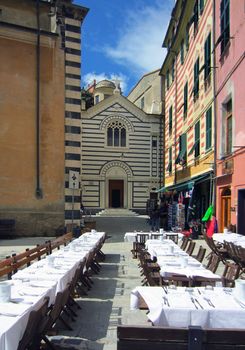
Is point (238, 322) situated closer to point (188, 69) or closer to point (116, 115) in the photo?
point (188, 69)

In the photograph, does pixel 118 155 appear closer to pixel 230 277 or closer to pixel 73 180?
pixel 73 180

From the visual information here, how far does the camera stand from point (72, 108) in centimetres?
1967


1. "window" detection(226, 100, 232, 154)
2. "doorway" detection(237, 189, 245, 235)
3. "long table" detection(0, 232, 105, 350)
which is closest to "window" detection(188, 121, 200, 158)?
"window" detection(226, 100, 232, 154)

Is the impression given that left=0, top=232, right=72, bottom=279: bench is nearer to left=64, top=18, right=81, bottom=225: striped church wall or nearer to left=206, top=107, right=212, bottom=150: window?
left=64, top=18, right=81, bottom=225: striped church wall

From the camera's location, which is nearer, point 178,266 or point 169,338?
point 169,338

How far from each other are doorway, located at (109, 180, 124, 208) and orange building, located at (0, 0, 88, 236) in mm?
20686

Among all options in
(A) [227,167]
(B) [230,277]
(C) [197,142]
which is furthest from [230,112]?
(B) [230,277]

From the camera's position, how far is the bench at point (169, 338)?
328cm

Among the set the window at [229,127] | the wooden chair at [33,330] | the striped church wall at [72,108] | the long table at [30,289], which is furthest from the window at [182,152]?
the wooden chair at [33,330]

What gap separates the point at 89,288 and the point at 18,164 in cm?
1082

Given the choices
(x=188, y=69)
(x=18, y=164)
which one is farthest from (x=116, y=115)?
(x=18, y=164)

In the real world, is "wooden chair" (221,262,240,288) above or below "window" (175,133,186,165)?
below

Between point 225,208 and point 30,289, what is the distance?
39.7 ft

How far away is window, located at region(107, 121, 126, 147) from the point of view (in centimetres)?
4003
